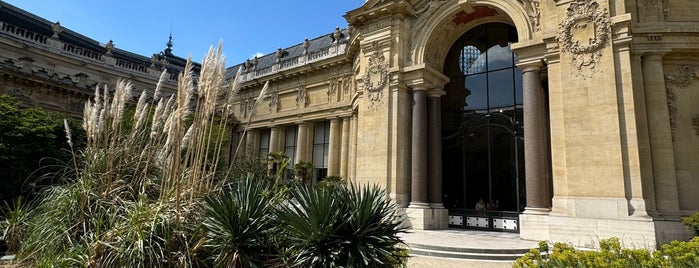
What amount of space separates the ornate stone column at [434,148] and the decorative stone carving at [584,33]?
5.14 metres

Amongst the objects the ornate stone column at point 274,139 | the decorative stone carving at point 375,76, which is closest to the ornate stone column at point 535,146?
the decorative stone carving at point 375,76

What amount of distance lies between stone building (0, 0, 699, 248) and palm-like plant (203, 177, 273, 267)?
6.61 m

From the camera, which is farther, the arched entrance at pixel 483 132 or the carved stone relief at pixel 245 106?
the carved stone relief at pixel 245 106

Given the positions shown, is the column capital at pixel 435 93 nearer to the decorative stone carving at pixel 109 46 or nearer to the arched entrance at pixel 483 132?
the arched entrance at pixel 483 132

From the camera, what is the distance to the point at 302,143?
79.6 ft

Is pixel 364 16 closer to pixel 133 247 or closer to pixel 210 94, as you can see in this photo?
pixel 210 94

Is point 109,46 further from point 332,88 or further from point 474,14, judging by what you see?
point 474,14

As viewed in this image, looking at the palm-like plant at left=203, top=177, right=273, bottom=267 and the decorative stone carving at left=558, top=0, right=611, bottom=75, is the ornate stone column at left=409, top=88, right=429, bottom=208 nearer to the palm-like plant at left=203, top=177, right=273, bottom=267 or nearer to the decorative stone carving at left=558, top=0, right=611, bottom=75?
the decorative stone carving at left=558, top=0, right=611, bottom=75

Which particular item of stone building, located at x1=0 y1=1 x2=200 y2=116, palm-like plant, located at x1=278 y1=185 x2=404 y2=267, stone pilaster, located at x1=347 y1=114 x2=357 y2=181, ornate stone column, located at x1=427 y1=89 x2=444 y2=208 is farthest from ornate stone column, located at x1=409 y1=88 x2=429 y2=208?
stone building, located at x1=0 y1=1 x2=200 y2=116

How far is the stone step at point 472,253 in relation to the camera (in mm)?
9117

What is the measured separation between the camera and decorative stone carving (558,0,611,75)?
1069cm

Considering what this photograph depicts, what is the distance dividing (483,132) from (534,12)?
183 inches

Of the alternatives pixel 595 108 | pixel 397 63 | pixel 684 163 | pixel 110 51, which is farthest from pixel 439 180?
pixel 110 51

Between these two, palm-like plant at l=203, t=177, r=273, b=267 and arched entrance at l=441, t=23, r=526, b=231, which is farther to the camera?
arched entrance at l=441, t=23, r=526, b=231
